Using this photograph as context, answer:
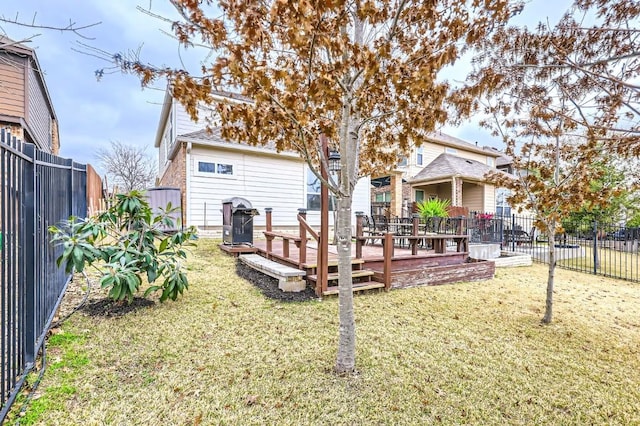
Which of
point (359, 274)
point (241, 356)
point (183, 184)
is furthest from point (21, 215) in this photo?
point (183, 184)

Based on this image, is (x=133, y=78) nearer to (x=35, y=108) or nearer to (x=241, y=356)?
(x=241, y=356)

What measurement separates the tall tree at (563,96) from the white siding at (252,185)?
25.1 ft

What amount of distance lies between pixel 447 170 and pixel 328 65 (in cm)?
1500

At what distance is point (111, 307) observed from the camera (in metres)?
4.02

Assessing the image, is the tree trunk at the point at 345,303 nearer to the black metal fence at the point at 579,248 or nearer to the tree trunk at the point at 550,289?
the tree trunk at the point at 550,289

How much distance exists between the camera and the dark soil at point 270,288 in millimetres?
4820

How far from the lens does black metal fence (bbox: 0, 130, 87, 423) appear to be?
207 centimetres

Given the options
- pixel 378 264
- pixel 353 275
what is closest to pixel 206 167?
pixel 378 264

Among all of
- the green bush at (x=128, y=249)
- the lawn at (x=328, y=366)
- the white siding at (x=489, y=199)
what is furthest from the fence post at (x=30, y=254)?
the white siding at (x=489, y=199)

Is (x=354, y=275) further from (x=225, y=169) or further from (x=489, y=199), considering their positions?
(x=489, y=199)

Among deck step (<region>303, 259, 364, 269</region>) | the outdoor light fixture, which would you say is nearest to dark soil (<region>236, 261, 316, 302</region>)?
deck step (<region>303, 259, 364, 269</region>)

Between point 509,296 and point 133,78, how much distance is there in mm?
6625

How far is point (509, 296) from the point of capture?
19.0ft

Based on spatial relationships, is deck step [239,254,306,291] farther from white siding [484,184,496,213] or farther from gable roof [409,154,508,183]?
white siding [484,184,496,213]
